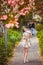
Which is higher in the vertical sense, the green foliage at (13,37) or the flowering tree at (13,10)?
the flowering tree at (13,10)

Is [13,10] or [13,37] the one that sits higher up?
[13,10]

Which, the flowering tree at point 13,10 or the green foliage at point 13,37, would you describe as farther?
the green foliage at point 13,37

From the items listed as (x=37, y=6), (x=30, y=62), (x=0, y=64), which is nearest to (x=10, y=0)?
(x=37, y=6)

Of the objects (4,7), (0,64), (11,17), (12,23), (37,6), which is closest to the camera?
(12,23)

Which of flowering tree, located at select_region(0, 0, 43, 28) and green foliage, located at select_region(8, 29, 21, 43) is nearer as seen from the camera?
flowering tree, located at select_region(0, 0, 43, 28)

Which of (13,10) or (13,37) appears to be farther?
(13,37)

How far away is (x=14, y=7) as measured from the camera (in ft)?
21.6

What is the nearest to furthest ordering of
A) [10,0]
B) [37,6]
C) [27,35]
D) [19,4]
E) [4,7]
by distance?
[10,0] < [19,4] < [4,7] < [37,6] < [27,35]

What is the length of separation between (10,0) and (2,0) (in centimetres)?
82

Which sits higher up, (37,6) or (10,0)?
(10,0)

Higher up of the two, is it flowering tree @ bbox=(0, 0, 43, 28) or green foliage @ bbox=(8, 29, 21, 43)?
flowering tree @ bbox=(0, 0, 43, 28)

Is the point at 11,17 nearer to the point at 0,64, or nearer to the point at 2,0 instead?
the point at 2,0

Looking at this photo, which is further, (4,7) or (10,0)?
(4,7)

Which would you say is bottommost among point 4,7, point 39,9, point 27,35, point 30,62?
point 30,62
